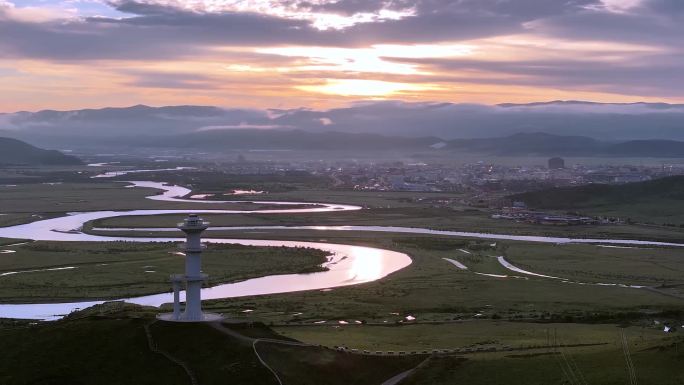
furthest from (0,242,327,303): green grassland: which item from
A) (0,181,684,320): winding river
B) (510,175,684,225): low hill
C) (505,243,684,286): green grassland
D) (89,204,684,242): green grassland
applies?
(510,175,684,225): low hill

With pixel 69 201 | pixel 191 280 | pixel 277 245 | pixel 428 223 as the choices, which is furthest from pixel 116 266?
pixel 69 201

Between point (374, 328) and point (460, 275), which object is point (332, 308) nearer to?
point (374, 328)

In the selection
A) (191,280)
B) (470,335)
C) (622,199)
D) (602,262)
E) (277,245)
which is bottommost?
(622,199)

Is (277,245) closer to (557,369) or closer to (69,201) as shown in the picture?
(557,369)

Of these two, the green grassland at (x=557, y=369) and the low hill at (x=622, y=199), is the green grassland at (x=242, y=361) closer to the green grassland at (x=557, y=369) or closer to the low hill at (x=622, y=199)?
the green grassland at (x=557, y=369)

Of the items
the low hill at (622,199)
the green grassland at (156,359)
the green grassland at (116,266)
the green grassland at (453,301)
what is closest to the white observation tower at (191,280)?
the green grassland at (156,359)

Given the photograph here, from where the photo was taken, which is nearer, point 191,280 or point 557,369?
point 557,369

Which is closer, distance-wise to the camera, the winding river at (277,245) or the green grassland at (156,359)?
the green grassland at (156,359)
